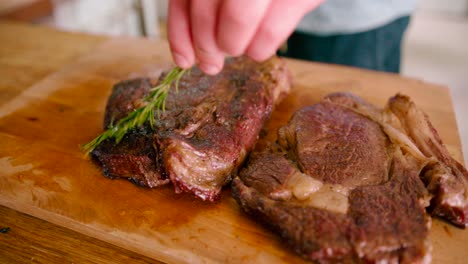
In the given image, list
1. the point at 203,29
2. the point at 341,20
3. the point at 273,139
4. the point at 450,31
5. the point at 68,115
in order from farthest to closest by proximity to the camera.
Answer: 1. the point at 450,31
2. the point at 341,20
3. the point at 68,115
4. the point at 273,139
5. the point at 203,29

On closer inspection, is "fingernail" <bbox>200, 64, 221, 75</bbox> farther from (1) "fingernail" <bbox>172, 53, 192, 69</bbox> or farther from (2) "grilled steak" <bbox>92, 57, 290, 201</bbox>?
(2) "grilled steak" <bbox>92, 57, 290, 201</bbox>

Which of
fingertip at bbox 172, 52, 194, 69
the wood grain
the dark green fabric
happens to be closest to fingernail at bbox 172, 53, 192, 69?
fingertip at bbox 172, 52, 194, 69

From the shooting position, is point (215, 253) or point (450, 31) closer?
point (215, 253)

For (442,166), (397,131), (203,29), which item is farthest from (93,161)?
(442,166)

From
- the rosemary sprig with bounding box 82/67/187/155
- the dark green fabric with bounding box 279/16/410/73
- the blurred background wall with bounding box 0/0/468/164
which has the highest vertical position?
the rosemary sprig with bounding box 82/67/187/155

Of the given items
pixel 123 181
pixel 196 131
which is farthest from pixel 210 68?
pixel 123 181

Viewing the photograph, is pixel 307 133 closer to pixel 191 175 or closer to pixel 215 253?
pixel 191 175
